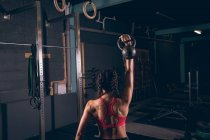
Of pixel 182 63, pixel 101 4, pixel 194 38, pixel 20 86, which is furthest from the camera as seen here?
pixel 182 63

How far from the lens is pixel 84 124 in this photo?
2.06 metres

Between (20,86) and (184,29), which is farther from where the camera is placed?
(184,29)

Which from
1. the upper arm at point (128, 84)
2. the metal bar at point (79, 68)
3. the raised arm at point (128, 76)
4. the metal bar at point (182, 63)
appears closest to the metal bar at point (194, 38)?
the metal bar at point (182, 63)

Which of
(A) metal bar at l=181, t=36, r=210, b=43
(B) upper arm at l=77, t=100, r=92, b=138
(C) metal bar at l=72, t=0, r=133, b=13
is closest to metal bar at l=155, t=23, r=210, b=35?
(A) metal bar at l=181, t=36, r=210, b=43

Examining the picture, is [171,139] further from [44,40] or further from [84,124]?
[44,40]

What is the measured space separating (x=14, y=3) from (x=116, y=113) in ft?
12.8

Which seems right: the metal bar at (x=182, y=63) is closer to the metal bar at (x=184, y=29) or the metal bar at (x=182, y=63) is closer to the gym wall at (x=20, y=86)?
the metal bar at (x=184, y=29)

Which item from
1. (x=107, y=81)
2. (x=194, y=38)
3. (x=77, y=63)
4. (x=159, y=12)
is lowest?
(x=107, y=81)

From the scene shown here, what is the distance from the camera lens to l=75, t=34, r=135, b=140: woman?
80.2 inches

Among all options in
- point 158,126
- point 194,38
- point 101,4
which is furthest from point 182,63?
point 101,4

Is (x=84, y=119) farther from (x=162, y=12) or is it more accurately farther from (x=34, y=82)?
(x=162, y=12)

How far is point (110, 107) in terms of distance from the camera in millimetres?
2062

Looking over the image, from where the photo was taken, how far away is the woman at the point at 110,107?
2037 mm

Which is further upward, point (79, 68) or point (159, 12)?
point (159, 12)
